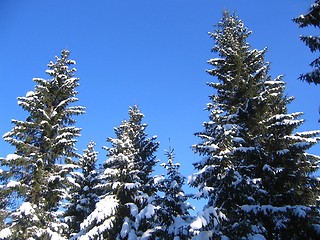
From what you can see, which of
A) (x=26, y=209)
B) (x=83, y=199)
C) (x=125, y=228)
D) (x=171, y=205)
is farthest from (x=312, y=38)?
(x=83, y=199)

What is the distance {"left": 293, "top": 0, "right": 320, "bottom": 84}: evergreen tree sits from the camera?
12.3 metres

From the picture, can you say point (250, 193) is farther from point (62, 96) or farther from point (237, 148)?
point (62, 96)

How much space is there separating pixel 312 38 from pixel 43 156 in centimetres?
1515

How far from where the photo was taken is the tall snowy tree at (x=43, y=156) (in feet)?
53.4

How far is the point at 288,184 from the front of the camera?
15289 millimetres

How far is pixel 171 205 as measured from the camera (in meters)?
16.4

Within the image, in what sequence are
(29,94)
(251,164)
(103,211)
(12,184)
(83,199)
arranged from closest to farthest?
(251,164) < (12,184) < (103,211) < (29,94) < (83,199)

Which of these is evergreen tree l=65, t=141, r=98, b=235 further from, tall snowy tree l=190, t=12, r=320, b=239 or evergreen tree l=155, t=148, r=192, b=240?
tall snowy tree l=190, t=12, r=320, b=239

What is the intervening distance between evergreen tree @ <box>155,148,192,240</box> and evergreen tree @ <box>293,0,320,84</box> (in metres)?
8.16

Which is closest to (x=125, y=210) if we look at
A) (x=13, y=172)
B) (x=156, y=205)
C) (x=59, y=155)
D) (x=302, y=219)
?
(x=156, y=205)

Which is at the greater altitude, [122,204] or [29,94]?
[29,94]

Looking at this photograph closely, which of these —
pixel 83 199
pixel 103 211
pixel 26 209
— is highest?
pixel 83 199

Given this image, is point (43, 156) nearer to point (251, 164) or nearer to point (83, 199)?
point (83, 199)

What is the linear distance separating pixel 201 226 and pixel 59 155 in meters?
10.4
